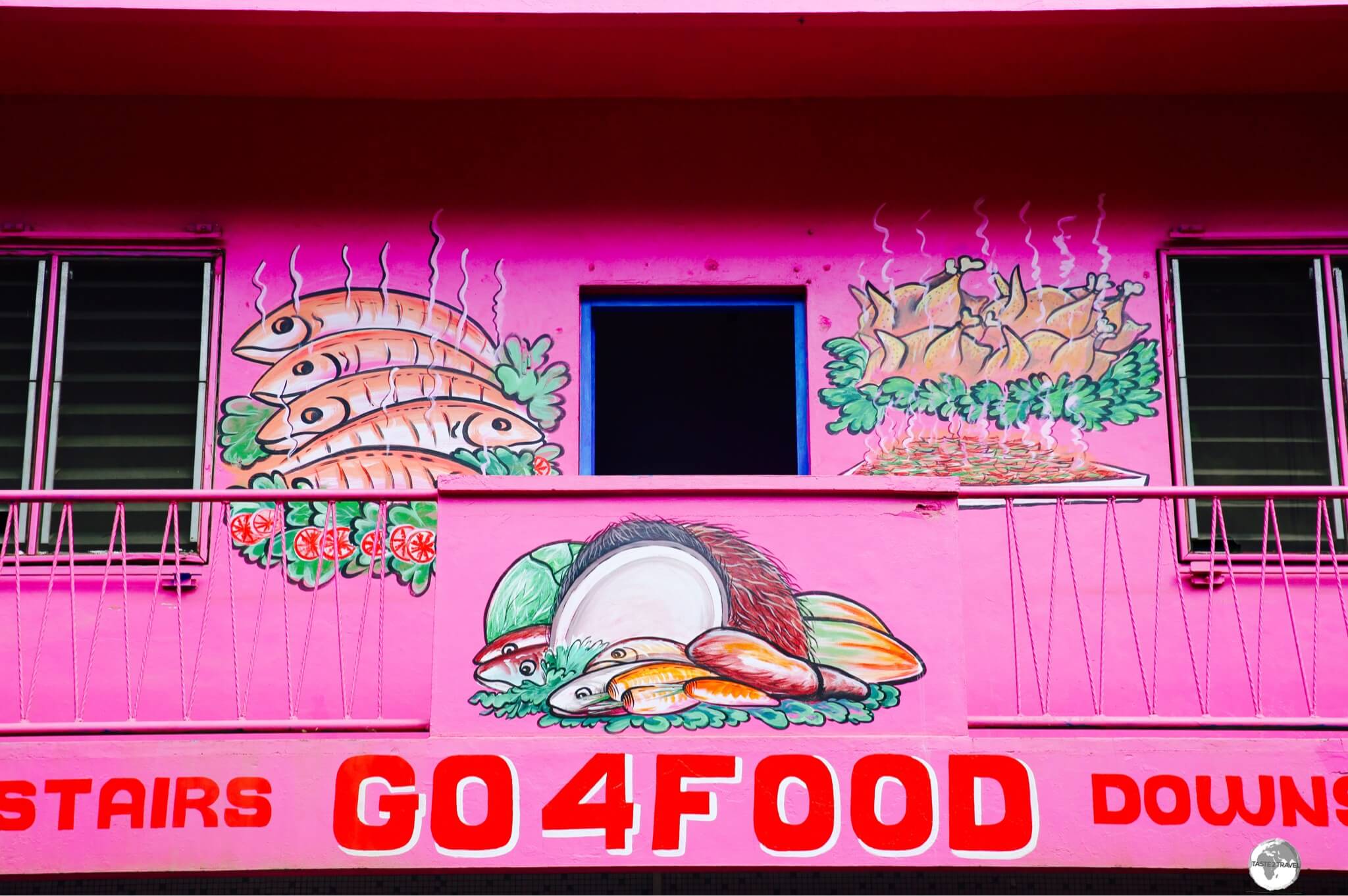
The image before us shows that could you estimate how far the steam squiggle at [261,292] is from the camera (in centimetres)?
778

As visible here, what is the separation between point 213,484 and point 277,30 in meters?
2.26

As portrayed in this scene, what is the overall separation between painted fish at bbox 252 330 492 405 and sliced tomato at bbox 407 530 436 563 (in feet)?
2.89

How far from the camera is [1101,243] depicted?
787 centimetres

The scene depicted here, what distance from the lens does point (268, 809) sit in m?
5.83

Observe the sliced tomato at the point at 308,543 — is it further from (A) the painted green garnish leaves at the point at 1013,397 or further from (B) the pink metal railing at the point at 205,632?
(A) the painted green garnish leaves at the point at 1013,397

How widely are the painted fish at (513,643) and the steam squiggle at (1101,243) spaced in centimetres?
Result: 371

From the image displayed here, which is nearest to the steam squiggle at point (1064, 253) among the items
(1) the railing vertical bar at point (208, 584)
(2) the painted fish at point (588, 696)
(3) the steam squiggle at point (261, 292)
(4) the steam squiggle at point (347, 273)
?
(2) the painted fish at point (588, 696)

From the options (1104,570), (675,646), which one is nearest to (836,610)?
(675,646)

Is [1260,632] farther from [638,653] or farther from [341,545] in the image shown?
[341,545]

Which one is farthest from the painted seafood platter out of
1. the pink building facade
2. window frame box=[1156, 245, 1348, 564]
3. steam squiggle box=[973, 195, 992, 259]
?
steam squiggle box=[973, 195, 992, 259]

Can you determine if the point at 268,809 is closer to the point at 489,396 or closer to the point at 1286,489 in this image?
the point at 489,396

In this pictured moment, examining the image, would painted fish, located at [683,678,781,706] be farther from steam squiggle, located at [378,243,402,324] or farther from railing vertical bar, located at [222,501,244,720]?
steam squiggle, located at [378,243,402,324]

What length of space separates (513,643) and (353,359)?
7.70 ft

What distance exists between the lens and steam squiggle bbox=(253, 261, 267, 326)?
7.78 metres
